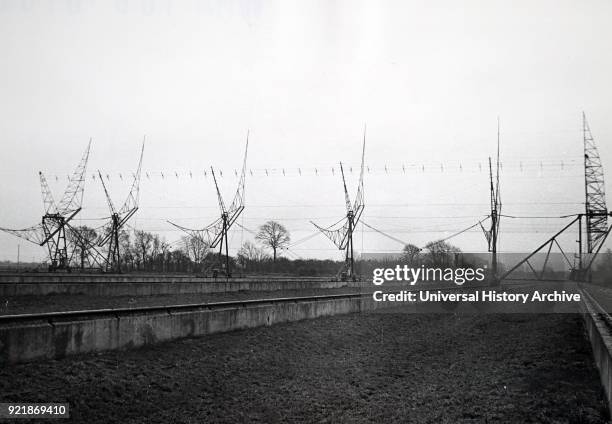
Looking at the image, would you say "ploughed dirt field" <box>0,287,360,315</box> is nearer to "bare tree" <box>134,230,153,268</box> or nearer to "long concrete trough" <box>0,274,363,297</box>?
"long concrete trough" <box>0,274,363,297</box>

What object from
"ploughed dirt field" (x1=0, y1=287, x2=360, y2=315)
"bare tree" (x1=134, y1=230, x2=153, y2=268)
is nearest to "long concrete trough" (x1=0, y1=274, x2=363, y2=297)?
"ploughed dirt field" (x1=0, y1=287, x2=360, y2=315)

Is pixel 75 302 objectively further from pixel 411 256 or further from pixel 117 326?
pixel 411 256

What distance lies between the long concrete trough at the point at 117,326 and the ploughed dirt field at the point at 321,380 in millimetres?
390

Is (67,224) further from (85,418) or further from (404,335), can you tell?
(85,418)

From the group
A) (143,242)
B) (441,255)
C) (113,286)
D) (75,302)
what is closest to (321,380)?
(75,302)

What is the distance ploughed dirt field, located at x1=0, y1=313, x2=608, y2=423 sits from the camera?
10844 mm

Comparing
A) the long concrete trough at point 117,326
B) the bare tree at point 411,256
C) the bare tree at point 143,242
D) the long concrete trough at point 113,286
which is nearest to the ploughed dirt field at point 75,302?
the long concrete trough at point 113,286

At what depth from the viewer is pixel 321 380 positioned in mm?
15680

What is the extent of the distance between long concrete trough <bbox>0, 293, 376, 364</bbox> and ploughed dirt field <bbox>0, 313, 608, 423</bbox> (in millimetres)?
390

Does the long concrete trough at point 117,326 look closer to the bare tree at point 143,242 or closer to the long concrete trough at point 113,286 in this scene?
the long concrete trough at point 113,286

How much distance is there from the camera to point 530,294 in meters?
42.7

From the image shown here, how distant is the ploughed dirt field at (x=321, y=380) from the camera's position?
10.8 meters

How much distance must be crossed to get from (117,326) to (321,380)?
6426 millimetres

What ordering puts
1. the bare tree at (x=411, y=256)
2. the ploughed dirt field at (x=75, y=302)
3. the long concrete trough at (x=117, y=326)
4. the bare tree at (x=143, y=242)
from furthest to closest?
the bare tree at (x=143, y=242) → the bare tree at (x=411, y=256) → the ploughed dirt field at (x=75, y=302) → the long concrete trough at (x=117, y=326)
